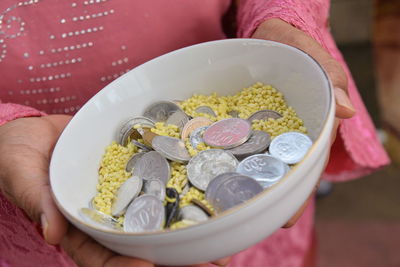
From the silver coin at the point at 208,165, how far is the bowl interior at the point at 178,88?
105 mm

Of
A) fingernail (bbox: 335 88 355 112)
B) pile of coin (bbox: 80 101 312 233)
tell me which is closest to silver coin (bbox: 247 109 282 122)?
pile of coin (bbox: 80 101 312 233)

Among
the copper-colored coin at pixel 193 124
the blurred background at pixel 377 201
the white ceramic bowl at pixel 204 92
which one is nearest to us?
the white ceramic bowl at pixel 204 92

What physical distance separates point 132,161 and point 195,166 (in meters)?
0.09

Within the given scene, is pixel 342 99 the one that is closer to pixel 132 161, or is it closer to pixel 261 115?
pixel 261 115

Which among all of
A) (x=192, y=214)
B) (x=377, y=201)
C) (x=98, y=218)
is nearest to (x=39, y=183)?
(x=98, y=218)

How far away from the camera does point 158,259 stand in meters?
0.46

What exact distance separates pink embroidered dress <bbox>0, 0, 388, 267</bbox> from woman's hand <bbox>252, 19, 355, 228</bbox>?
16 millimetres

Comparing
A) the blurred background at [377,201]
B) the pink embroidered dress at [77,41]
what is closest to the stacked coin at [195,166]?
the pink embroidered dress at [77,41]

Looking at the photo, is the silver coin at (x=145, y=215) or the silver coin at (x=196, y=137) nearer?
the silver coin at (x=145, y=215)

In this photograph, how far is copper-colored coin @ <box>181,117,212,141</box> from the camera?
632 mm

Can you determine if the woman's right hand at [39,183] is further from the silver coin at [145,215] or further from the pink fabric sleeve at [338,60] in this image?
the pink fabric sleeve at [338,60]

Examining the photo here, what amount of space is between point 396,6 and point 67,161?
1130 millimetres

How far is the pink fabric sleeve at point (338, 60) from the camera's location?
0.64 metres

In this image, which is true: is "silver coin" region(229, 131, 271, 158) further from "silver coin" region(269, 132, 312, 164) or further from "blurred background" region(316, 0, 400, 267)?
"blurred background" region(316, 0, 400, 267)
